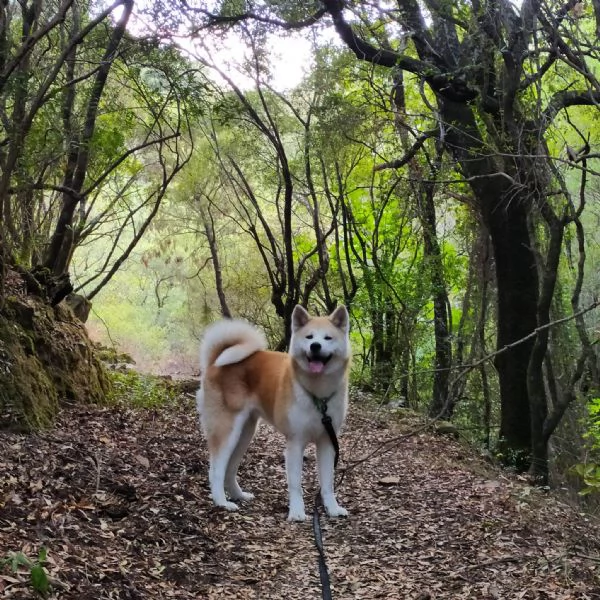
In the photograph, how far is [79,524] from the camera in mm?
3820

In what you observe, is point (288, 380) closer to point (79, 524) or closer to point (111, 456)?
point (111, 456)

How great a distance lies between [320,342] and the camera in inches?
207

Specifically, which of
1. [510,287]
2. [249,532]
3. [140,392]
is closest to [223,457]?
[249,532]

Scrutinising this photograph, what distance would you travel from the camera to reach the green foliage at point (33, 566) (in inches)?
110

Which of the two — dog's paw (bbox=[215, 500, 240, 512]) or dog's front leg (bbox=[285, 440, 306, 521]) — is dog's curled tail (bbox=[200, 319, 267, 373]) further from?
dog's paw (bbox=[215, 500, 240, 512])

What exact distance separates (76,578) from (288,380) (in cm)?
261

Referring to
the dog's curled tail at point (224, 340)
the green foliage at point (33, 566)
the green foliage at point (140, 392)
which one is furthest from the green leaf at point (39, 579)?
the green foliage at point (140, 392)

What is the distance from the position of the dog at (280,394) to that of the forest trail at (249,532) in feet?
0.93

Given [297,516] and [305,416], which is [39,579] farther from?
[305,416]

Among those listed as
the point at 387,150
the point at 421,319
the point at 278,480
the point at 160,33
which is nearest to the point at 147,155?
the point at 387,150

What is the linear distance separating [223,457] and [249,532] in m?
0.76

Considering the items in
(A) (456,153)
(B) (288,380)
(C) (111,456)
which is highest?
(A) (456,153)

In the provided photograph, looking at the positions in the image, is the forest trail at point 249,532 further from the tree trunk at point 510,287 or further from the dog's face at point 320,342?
the tree trunk at point 510,287

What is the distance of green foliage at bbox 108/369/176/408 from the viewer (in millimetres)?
8336
